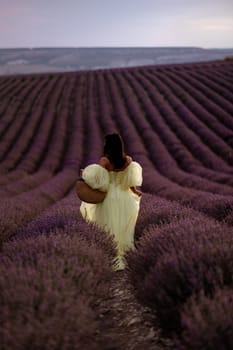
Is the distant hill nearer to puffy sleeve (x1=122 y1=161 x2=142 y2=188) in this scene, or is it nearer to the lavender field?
the lavender field

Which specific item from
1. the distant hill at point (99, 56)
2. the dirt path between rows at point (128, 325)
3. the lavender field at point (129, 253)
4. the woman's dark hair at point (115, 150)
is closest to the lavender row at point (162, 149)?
the lavender field at point (129, 253)

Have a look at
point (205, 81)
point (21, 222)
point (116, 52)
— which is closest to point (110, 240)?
point (21, 222)

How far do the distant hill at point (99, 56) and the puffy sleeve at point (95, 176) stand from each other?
131290 millimetres

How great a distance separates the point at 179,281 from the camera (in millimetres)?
2533

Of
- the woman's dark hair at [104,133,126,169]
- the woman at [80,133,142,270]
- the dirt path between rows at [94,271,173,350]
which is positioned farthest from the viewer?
the woman at [80,133,142,270]

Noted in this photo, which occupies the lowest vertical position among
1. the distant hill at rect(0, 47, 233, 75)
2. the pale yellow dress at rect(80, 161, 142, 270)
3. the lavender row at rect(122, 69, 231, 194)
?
the pale yellow dress at rect(80, 161, 142, 270)

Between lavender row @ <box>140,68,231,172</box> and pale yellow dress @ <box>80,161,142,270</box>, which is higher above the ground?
lavender row @ <box>140,68,231,172</box>

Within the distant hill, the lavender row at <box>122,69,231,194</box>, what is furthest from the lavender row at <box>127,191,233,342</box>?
the distant hill

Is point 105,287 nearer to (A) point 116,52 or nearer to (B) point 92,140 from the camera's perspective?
(B) point 92,140

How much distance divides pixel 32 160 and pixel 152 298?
16.4m

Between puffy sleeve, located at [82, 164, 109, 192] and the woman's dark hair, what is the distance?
144mm

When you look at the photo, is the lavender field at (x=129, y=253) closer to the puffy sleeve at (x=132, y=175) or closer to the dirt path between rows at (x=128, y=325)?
the dirt path between rows at (x=128, y=325)

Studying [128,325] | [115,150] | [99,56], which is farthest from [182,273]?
[99,56]

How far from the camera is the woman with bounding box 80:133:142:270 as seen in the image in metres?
5.23
